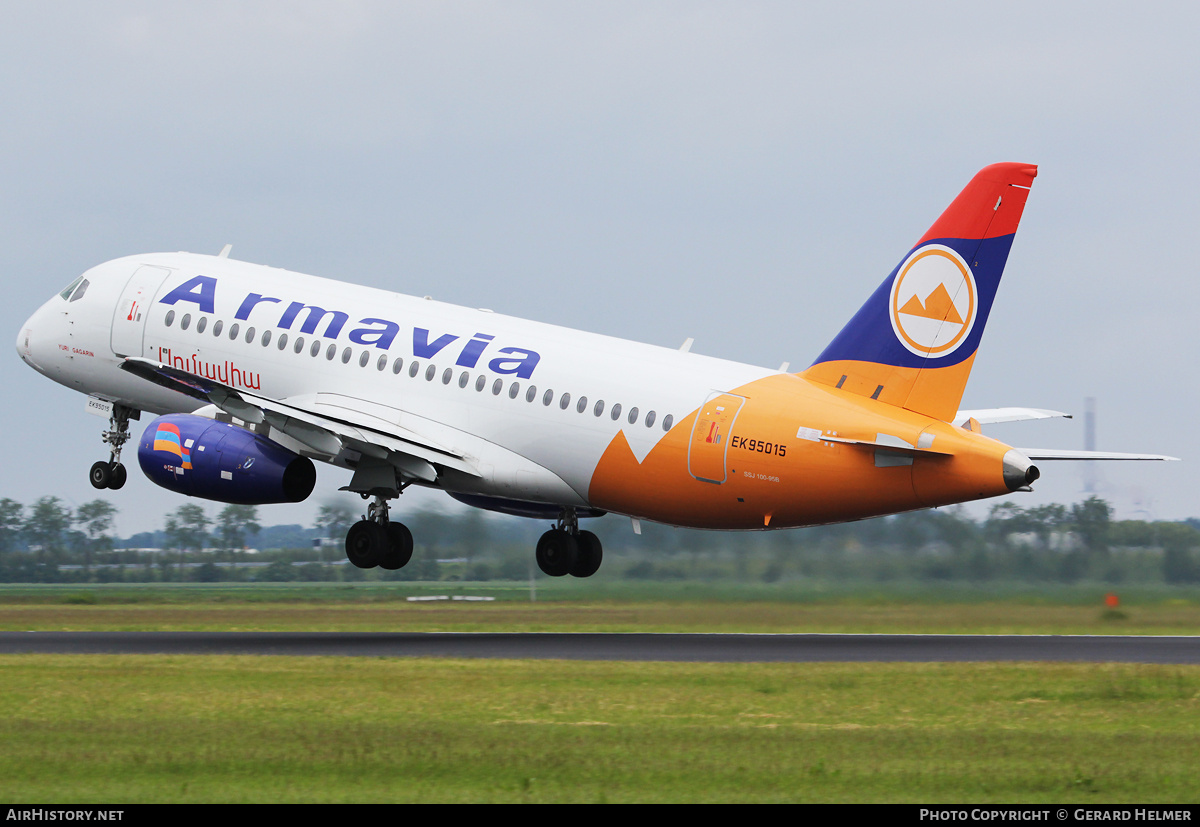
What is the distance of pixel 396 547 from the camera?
37.2 metres

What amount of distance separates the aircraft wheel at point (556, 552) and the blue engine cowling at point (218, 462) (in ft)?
23.2

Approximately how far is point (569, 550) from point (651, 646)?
717cm

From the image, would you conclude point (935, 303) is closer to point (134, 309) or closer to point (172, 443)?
point (172, 443)

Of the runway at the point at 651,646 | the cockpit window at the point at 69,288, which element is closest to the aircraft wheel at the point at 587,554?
the runway at the point at 651,646

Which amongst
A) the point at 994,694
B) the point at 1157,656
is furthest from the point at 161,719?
the point at 1157,656

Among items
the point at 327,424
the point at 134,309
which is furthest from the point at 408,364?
the point at 134,309

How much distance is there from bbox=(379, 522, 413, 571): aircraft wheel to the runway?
1.82 metres

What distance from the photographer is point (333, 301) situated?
125ft

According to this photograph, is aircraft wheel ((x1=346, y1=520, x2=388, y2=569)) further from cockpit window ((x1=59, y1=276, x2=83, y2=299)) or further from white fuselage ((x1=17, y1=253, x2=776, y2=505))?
cockpit window ((x1=59, y1=276, x2=83, y2=299))

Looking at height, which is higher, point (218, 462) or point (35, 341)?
point (35, 341)

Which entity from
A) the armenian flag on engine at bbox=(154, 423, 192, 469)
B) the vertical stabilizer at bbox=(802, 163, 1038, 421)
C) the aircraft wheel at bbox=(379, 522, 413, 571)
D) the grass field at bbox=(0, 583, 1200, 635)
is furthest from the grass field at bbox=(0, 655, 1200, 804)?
the grass field at bbox=(0, 583, 1200, 635)

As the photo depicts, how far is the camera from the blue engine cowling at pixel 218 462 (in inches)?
1378

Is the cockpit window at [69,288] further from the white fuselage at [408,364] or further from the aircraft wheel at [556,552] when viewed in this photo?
the aircraft wheel at [556,552]

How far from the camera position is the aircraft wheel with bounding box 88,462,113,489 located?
141 feet
